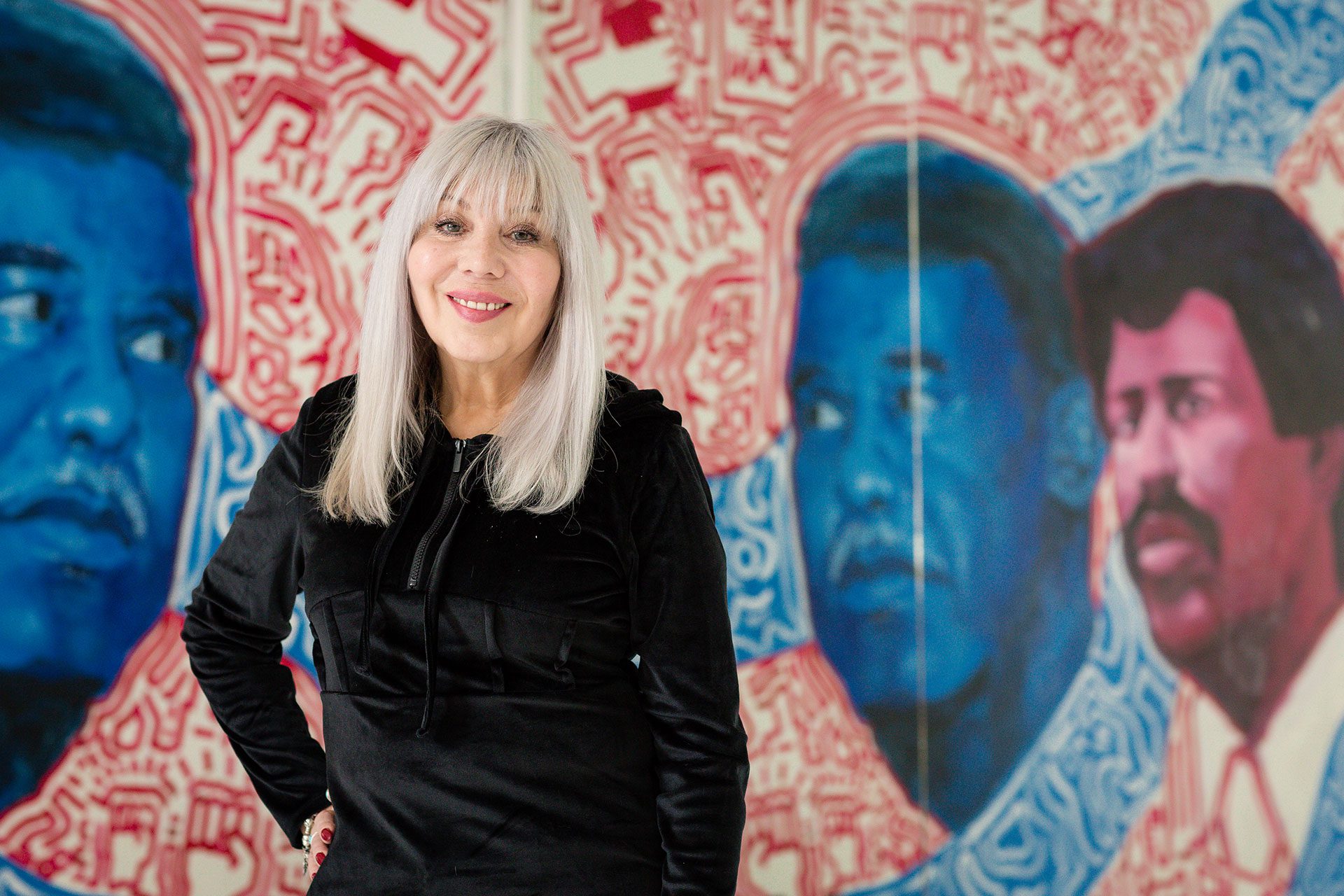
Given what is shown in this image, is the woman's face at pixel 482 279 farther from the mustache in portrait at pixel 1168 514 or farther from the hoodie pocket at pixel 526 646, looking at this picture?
the mustache in portrait at pixel 1168 514

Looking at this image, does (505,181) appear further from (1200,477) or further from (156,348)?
(1200,477)

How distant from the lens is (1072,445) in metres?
3.06

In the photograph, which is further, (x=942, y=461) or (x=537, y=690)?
(x=942, y=461)

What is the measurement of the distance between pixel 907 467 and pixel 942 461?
88 mm

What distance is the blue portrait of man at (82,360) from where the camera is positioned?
7.95ft

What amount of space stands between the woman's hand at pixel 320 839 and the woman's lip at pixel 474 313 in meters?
0.64

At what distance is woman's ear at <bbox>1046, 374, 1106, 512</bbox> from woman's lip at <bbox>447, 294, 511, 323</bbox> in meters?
1.95

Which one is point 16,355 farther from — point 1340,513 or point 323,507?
point 1340,513

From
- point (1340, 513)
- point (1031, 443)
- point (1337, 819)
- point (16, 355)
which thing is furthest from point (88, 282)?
point (1337, 819)

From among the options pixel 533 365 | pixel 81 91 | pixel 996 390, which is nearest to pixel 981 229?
pixel 996 390

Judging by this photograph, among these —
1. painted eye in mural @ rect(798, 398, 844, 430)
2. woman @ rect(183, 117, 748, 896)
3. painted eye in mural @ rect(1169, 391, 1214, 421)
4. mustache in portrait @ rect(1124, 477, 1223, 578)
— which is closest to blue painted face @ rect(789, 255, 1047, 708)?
painted eye in mural @ rect(798, 398, 844, 430)

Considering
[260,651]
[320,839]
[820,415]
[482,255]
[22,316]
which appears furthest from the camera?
[820,415]

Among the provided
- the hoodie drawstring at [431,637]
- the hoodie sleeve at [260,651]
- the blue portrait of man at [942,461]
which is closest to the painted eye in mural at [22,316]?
the hoodie sleeve at [260,651]

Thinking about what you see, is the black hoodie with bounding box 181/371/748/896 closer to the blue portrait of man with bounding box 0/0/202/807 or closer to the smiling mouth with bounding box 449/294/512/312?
the smiling mouth with bounding box 449/294/512/312
